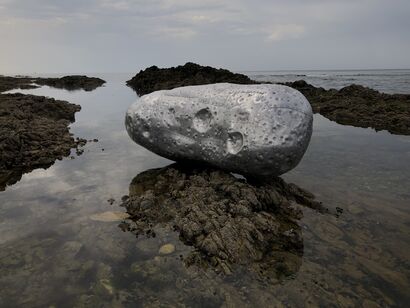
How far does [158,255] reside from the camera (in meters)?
4.09

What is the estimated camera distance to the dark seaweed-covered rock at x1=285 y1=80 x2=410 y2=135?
11.9 meters

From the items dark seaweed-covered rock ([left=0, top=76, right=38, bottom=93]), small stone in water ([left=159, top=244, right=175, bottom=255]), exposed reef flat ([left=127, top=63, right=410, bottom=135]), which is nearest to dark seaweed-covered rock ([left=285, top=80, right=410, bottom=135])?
exposed reef flat ([left=127, top=63, right=410, bottom=135])

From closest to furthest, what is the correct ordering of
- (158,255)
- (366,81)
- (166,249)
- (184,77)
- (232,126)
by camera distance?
(158,255) → (166,249) → (232,126) → (184,77) → (366,81)

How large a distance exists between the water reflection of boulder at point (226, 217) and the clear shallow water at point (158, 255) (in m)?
0.16

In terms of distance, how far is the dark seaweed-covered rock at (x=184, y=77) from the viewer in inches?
1011

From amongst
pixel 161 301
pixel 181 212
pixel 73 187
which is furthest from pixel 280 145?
pixel 73 187

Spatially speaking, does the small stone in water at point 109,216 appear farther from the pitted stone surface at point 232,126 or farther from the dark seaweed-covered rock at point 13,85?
the dark seaweed-covered rock at point 13,85

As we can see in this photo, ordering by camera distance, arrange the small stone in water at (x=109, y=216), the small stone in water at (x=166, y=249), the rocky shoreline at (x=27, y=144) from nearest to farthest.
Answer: the small stone in water at (x=166, y=249) → the small stone in water at (x=109, y=216) → the rocky shoreline at (x=27, y=144)

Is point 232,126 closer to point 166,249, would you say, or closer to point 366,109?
point 166,249

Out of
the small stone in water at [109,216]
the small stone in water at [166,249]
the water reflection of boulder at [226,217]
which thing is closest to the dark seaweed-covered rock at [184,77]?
the water reflection of boulder at [226,217]

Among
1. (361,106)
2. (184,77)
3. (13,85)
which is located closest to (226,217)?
(361,106)

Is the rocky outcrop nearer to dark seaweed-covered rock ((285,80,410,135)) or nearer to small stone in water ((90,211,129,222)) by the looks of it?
small stone in water ((90,211,129,222))

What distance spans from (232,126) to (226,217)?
143 centimetres

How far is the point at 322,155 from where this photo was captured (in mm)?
8266
